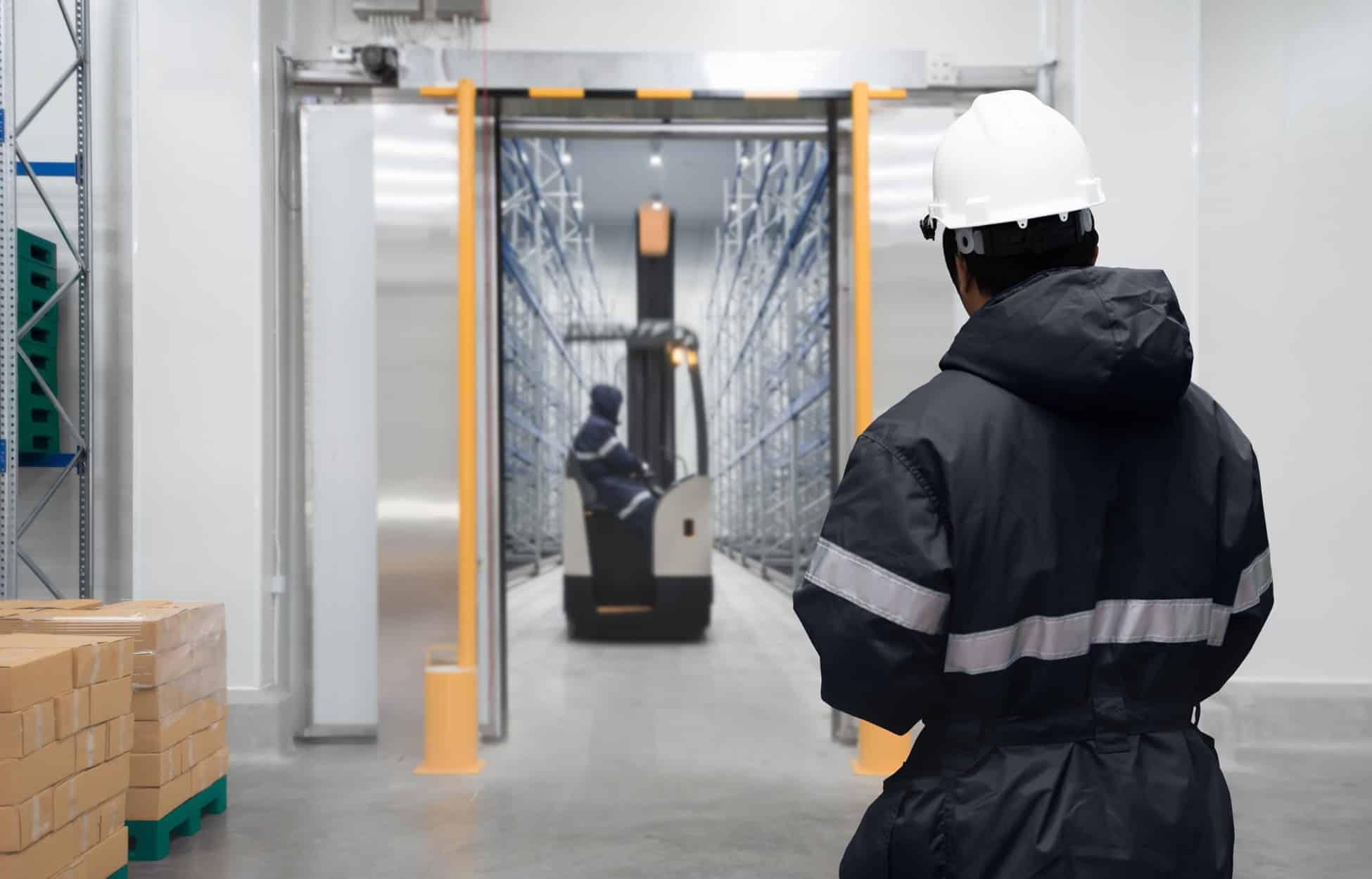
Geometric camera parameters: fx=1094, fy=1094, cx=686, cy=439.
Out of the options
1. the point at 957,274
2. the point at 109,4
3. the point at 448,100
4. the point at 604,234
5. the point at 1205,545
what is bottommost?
the point at 1205,545

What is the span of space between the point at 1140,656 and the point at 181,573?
4620 millimetres

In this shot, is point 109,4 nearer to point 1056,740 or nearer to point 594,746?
point 594,746

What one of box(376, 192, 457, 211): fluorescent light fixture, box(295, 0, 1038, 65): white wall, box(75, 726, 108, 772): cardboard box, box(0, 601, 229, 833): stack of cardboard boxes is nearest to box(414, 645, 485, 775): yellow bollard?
box(0, 601, 229, 833): stack of cardboard boxes

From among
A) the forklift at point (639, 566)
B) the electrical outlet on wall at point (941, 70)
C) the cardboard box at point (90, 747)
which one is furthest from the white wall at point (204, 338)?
the forklift at point (639, 566)

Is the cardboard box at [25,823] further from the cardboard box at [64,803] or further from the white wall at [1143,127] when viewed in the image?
the white wall at [1143,127]

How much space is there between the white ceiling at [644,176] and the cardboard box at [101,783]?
11.9m

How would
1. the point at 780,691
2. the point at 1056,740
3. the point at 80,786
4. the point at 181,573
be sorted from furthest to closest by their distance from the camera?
the point at 780,691, the point at 181,573, the point at 80,786, the point at 1056,740

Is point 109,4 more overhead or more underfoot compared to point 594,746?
more overhead

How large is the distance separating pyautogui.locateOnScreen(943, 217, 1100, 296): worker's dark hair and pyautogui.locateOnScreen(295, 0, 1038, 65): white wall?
13.5 ft

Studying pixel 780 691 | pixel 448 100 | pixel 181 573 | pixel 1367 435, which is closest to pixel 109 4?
pixel 448 100

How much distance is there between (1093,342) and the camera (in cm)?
124

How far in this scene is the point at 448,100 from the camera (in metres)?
5.18

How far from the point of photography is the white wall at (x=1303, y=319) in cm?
530

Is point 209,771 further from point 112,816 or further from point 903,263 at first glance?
point 903,263
